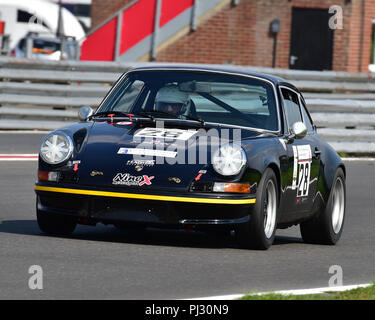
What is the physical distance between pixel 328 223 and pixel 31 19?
32.4 m

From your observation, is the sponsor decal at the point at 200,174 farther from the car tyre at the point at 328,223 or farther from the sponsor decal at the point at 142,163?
the car tyre at the point at 328,223

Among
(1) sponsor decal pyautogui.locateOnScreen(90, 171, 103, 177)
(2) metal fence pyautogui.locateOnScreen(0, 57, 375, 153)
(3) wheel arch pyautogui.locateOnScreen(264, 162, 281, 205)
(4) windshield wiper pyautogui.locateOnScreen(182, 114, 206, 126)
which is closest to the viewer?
(1) sponsor decal pyautogui.locateOnScreen(90, 171, 103, 177)

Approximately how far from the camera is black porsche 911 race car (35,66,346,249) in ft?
26.5

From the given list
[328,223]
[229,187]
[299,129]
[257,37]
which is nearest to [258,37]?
[257,37]

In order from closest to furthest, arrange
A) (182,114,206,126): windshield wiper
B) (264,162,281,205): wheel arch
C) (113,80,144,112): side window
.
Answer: (264,162,281,205): wheel arch, (182,114,206,126): windshield wiper, (113,80,144,112): side window

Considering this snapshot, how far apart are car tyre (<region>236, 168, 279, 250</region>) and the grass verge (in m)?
1.52

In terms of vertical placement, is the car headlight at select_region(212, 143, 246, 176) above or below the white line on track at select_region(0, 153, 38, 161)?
above

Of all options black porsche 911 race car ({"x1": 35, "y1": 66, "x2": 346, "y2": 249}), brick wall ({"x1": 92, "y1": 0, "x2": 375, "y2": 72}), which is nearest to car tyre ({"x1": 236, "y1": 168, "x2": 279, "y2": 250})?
black porsche 911 race car ({"x1": 35, "y1": 66, "x2": 346, "y2": 249})

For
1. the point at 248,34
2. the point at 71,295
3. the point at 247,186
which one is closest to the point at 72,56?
the point at 248,34

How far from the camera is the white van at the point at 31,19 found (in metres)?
41.2

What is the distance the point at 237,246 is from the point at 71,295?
2756 mm

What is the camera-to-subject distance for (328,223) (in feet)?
31.7

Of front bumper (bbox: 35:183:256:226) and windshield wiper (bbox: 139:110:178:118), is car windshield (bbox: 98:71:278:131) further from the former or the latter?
front bumper (bbox: 35:183:256:226)
